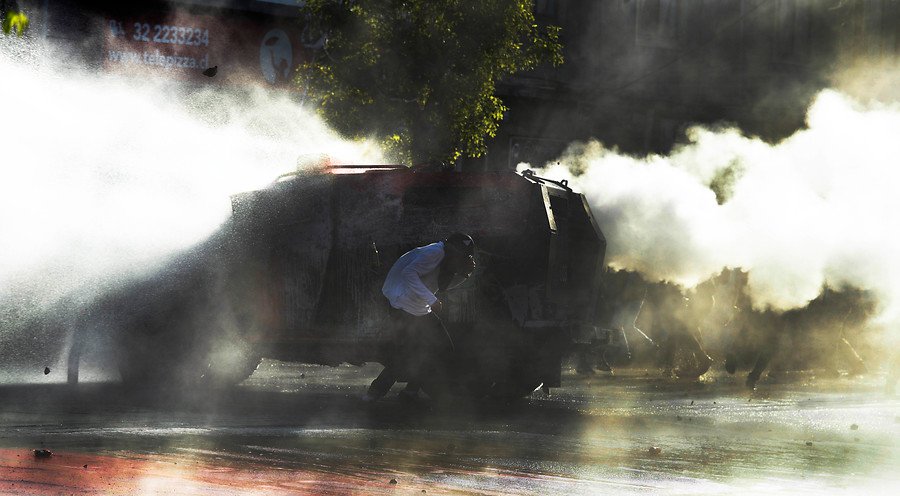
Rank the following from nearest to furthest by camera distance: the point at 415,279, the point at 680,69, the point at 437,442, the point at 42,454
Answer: the point at 42,454, the point at 437,442, the point at 415,279, the point at 680,69

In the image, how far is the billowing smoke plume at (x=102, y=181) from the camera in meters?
13.2

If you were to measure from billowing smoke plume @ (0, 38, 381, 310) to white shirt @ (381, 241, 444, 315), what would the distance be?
96.2 inches

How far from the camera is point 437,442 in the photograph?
932 cm

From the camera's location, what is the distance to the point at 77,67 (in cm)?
2416

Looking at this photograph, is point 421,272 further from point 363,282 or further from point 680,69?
point 680,69

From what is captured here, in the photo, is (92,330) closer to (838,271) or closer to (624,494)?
(624,494)

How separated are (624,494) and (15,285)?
31.1 feet

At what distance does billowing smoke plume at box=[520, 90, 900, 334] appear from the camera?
15.2 metres

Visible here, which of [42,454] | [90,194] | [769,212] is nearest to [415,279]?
[42,454]

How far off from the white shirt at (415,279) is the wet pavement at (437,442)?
100 cm

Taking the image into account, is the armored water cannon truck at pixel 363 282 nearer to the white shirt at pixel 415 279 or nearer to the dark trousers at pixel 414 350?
the dark trousers at pixel 414 350

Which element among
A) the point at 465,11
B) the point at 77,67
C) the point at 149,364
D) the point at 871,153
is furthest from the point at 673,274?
the point at 77,67

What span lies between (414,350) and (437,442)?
7.30 ft

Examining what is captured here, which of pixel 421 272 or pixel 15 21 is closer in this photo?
pixel 15 21
